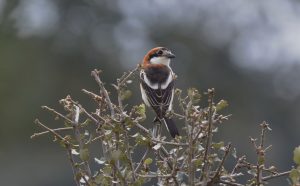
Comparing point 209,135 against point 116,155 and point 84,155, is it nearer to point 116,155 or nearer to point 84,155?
point 116,155

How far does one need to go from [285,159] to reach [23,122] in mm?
→ 6095

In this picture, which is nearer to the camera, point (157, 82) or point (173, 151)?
point (173, 151)

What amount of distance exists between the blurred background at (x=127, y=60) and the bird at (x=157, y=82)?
11.1m

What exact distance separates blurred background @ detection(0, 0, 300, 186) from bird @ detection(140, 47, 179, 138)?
1111cm

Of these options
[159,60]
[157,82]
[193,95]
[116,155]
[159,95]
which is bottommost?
[116,155]

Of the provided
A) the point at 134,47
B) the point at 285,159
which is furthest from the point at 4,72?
the point at 285,159

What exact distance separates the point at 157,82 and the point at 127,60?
16319 mm

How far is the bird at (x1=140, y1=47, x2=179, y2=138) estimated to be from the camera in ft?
19.1

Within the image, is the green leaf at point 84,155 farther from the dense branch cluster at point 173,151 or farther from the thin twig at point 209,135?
the thin twig at point 209,135

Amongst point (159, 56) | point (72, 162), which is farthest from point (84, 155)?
point (159, 56)

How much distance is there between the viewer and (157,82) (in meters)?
6.09

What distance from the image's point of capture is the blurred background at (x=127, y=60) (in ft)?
64.9

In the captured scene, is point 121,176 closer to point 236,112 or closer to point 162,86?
point 162,86

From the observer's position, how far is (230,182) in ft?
11.6
